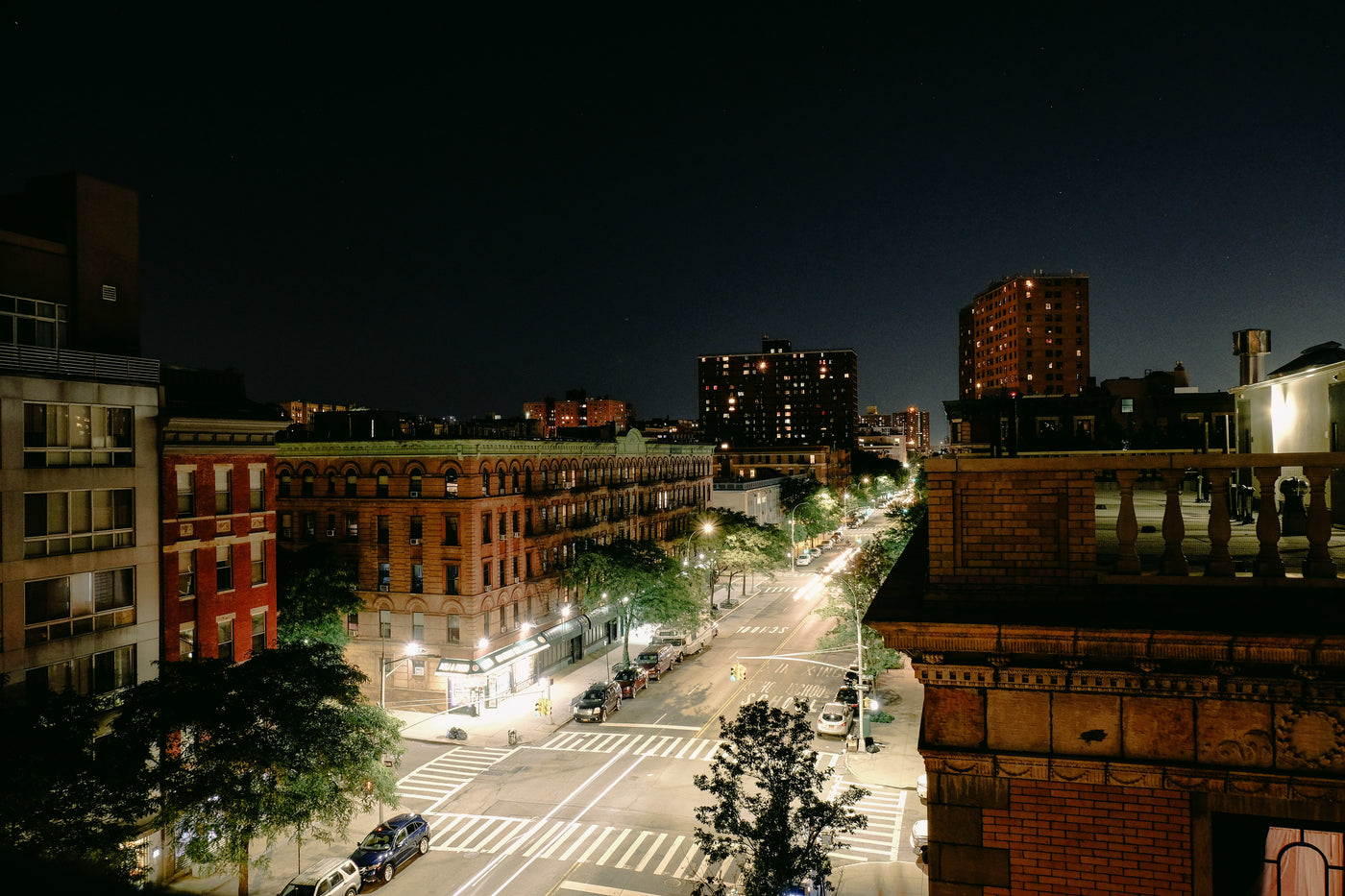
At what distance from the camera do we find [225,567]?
28844 mm

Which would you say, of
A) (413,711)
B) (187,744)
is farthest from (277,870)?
(413,711)

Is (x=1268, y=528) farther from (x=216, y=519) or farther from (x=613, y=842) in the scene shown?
(x=216, y=519)

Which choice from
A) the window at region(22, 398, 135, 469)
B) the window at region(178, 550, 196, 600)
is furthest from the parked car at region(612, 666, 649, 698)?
the window at region(22, 398, 135, 469)

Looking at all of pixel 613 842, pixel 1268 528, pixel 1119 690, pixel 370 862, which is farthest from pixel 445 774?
pixel 1268 528

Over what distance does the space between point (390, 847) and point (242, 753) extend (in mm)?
6218

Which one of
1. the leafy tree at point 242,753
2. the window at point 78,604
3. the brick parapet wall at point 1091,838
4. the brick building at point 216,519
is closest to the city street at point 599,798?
the leafy tree at point 242,753

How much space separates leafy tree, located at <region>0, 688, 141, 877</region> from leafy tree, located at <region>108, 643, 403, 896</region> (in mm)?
869

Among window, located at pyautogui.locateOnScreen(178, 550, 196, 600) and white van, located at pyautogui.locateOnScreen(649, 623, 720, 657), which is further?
white van, located at pyautogui.locateOnScreen(649, 623, 720, 657)

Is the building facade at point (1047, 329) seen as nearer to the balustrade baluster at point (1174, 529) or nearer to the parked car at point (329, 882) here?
the parked car at point (329, 882)

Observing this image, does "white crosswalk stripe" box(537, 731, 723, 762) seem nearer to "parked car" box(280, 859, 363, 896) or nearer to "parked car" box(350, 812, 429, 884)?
"parked car" box(350, 812, 429, 884)

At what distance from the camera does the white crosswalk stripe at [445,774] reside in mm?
29609

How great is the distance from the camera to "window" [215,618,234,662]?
28406 millimetres

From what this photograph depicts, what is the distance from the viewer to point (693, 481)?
77.8m

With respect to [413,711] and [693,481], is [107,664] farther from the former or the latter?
[693,481]
